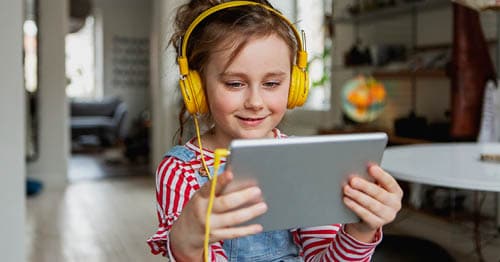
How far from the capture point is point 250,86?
30.9 inches

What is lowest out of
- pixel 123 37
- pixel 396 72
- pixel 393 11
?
pixel 396 72

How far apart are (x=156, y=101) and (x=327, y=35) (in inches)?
84.9

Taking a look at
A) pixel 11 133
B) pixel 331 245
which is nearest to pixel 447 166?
pixel 331 245

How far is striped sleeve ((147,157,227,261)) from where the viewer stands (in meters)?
→ 0.81

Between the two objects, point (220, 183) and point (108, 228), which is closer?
point (220, 183)

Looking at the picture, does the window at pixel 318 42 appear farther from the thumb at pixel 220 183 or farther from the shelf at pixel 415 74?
the thumb at pixel 220 183

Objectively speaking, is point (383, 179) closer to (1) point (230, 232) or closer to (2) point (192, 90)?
(1) point (230, 232)

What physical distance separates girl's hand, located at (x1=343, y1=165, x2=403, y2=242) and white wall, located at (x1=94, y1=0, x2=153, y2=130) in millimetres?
9924

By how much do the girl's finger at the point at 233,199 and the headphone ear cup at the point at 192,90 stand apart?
10.6 inches

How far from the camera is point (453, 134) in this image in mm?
3023

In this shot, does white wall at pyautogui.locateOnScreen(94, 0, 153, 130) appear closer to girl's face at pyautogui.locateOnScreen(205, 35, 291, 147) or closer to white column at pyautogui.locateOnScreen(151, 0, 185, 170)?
white column at pyautogui.locateOnScreen(151, 0, 185, 170)

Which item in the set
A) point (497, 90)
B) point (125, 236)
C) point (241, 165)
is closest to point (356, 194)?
point (241, 165)

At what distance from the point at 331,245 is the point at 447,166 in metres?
1.05

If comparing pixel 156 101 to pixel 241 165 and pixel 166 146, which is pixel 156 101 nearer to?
pixel 166 146
